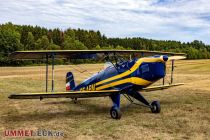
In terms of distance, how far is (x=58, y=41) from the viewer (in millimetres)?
133750

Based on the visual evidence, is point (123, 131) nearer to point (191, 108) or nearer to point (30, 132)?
point (30, 132)

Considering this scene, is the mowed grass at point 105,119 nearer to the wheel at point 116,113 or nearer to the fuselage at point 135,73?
the wheel at point 116,113

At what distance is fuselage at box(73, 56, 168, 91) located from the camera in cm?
1198

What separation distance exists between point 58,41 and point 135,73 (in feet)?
406

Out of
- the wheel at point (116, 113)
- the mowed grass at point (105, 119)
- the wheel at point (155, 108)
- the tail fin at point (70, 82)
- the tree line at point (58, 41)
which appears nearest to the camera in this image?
the mowed grass at point (105, 119)

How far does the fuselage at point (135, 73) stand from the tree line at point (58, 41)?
5138 cm

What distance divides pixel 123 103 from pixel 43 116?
462 centimetres

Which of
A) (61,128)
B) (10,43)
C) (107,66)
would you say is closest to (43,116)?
(61,128)

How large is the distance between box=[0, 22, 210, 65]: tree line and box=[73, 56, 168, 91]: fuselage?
5138 cm

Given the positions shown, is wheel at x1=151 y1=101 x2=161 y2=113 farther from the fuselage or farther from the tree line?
the tree line

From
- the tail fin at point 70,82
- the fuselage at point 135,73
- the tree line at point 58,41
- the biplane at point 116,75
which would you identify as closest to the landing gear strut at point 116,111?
the biplane at point 116,75

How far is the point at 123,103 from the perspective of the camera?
15.9 meters

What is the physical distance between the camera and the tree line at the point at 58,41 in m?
83.0

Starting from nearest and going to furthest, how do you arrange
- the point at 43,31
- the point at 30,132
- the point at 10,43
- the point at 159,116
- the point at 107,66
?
the point at 30,132 → the point at 159,116 → the point at 107,66 → the point at 10,43 → the point at 43,31
